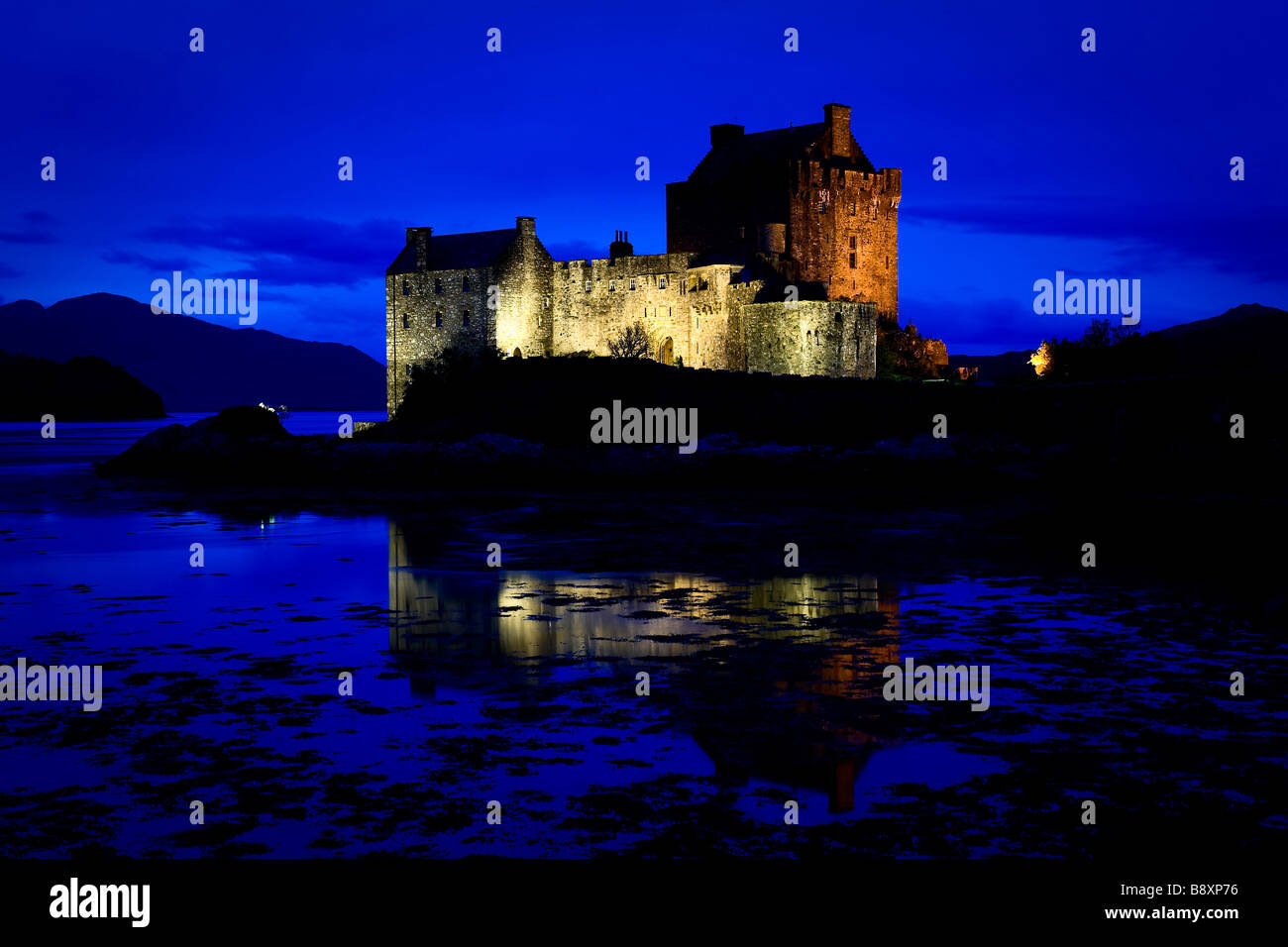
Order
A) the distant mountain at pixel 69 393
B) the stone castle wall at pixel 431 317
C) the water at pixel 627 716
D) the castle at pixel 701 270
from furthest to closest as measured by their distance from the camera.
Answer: the distant mountain at pixel 69 393 → the stone castle wall at pixel 431 317 → the castle at pixel 701 270 → the water at pixel 627 716

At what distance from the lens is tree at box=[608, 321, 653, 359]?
54.8 m

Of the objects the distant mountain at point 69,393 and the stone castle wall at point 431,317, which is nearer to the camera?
the stone castle wall at point 431,317

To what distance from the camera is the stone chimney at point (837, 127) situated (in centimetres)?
5909

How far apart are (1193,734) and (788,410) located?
109 ft

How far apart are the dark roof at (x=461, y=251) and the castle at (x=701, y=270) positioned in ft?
0.22

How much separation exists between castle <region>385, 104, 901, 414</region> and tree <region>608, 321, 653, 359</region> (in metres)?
0.29

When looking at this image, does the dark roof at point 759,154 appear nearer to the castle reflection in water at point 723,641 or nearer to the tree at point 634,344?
the tree at point 634,344

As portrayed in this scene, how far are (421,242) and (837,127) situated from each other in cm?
2135

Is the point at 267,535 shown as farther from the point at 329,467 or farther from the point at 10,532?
the point at 329,467

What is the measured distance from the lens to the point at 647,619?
13.9m

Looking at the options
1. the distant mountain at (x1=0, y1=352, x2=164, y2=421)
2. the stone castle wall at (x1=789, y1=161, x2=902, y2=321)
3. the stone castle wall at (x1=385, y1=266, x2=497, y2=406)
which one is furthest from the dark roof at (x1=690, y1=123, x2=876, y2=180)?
the distant mountain at (x1=0, y1=352, x2=164, y2=421)

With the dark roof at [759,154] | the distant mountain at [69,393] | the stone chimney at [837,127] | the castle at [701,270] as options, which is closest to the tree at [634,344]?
the castle at [701,270]

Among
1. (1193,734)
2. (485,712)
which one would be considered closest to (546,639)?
(485,712)

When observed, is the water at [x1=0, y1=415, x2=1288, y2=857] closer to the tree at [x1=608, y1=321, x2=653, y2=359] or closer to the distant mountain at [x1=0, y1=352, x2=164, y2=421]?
the tree at [x1=608, y1=321, x2=653, y2=359]
